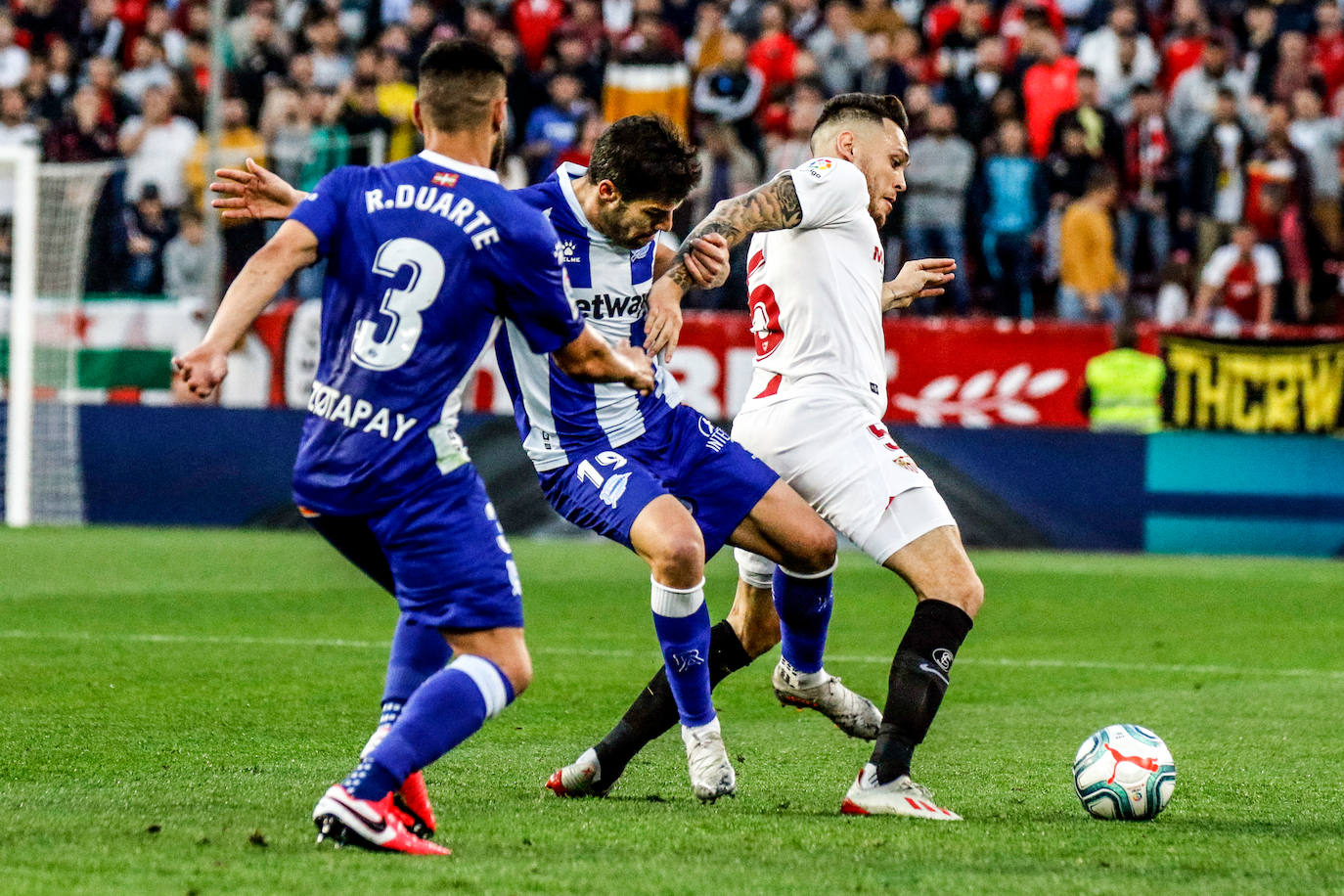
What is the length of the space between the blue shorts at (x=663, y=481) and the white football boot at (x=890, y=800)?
33.2 inches

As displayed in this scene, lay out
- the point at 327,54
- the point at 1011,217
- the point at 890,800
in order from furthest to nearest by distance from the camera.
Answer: the point at 327,54
the point at 1011,217
the point at 890,800

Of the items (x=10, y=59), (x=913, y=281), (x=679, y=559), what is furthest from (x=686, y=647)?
(x=10, y=59)

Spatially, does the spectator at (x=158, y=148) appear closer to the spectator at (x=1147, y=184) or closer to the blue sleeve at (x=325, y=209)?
the spectator at (x=1147, y=184)

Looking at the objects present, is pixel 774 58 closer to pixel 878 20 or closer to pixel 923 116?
A: pixel 878 20

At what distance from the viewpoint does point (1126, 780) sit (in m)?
5.31

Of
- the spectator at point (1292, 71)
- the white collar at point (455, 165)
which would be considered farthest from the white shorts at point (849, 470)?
the spectator at point (1292, 71)

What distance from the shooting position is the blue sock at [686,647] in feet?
18.5

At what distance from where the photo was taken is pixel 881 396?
612 centimetres

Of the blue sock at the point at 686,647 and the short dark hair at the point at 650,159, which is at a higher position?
the short dark hair at the point at 650,159

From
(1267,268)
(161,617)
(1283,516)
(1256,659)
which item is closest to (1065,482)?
(1283,516)

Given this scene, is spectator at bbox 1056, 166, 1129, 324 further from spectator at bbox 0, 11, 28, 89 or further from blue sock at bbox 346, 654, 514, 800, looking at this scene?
blue sock at bbox 346, 654, 514, 800

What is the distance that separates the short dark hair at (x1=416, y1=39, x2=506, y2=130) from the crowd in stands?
1193 cm

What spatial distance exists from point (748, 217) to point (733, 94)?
40.1 ft

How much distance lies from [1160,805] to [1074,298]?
11.6 metres
